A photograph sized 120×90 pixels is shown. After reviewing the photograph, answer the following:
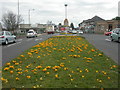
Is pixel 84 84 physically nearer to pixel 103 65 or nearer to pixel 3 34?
pixel 103 65

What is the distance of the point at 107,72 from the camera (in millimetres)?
5207

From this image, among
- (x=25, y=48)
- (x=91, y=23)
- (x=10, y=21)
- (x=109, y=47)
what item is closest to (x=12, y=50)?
(x=25, y=48)

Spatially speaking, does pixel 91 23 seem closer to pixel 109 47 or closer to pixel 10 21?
pixel 10 21

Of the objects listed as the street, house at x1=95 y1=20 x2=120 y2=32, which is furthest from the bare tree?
house at x1=95 y1=20 x2=120 y2=32

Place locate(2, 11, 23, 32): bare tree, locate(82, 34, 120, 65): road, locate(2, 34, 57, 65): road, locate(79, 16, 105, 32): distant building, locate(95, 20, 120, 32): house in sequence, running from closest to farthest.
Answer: locate(2, 34, 57, 65): road → locate(82, 34, 120, 65): road → locate(2, 11, 23, 32): bare tree → locate(95, 20, 120, 32): house → locate(79, 16, 105, 32): distant building

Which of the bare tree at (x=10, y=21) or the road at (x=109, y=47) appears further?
the bare tree at (x=10, y=21)

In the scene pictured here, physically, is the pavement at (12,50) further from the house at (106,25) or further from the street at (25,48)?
the house at (106,25)

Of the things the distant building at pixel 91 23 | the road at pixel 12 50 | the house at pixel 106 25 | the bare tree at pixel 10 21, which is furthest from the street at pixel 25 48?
the distant building at pixel 91 23

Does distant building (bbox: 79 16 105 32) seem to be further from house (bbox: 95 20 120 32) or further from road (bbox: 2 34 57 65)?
road (bbox: 2 34 57 65)

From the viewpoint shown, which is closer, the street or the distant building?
the street

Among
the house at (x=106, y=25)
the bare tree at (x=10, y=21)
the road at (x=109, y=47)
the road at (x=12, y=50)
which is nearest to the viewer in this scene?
the road at (x=12, y=50)

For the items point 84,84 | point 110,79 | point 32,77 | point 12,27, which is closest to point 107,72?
point 110,79

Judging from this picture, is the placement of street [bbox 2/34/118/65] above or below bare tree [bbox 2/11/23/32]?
below

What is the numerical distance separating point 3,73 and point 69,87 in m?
2.40
